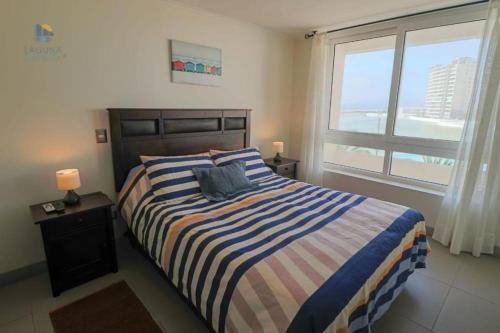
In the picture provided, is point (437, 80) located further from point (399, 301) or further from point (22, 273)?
point (22, 273)

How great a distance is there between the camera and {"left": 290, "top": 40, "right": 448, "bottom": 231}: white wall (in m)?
2.89

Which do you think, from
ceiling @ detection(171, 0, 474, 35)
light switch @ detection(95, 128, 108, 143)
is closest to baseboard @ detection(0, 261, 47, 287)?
light switch @ detection(95, 128, 108, 143)

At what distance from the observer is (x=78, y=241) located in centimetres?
196

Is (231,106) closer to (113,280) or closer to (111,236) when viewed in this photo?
(111,236)

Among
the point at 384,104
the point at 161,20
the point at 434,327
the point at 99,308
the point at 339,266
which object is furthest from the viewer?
the point at 384,104

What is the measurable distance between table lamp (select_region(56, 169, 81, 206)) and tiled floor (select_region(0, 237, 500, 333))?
0.68 m

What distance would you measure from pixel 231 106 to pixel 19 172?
7.07 feet

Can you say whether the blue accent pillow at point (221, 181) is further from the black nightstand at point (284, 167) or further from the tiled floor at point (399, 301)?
the black nightstand at point (284, 167)

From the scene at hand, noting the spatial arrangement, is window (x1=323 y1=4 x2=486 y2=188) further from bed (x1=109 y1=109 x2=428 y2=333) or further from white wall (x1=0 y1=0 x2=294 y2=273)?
white wall (x1=0 y1=0 x2=294 y2=273)

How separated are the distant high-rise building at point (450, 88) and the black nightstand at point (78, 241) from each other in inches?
136

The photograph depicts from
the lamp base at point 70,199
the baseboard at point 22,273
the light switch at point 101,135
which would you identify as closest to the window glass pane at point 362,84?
the light switch at point 101,135

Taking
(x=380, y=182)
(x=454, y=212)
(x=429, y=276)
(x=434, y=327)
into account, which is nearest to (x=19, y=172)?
(x=434, y=327)

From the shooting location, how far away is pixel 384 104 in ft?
10.6

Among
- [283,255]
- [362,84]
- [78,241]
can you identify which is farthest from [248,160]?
[362,84]
